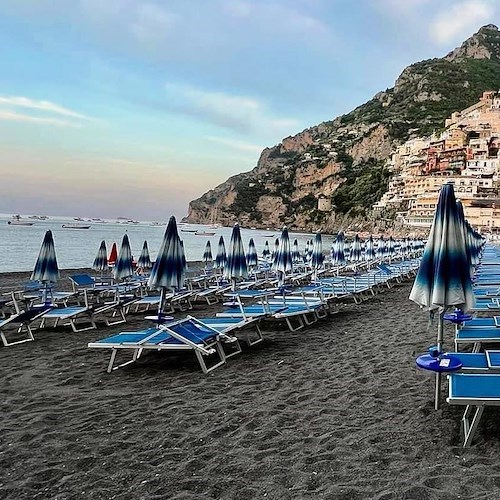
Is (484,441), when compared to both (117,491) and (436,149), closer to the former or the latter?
(117,491)

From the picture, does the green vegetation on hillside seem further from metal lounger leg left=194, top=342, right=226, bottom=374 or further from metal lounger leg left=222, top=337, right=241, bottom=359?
metal lounger leg left=194, top=342, right=226, bottom=374

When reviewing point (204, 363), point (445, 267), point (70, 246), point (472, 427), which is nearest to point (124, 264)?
point (204, 363)

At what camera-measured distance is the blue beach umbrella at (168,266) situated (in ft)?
21.0

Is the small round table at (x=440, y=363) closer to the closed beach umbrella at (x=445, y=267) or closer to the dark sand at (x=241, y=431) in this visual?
the closed beach umbrella at (x=445, y=267)

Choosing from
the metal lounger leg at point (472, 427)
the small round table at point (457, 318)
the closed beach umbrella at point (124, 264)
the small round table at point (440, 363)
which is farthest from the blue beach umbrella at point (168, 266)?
the closed beach umbrella at point (124, 264)

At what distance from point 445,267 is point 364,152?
140 meters

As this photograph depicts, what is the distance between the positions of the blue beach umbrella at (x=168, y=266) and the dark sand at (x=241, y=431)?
94cm

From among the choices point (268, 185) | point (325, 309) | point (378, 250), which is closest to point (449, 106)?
point (268, 185)

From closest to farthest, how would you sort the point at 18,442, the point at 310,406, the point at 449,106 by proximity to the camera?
the point at 18,442 → the point at 310,406 → the point at 449,106

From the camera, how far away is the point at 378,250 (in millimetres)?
23688

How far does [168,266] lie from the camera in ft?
21.2

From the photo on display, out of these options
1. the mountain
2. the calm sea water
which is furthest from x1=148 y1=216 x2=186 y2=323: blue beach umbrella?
the mountain

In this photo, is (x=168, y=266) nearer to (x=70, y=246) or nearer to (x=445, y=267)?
(x=445, y=267)

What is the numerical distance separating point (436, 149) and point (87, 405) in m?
110
